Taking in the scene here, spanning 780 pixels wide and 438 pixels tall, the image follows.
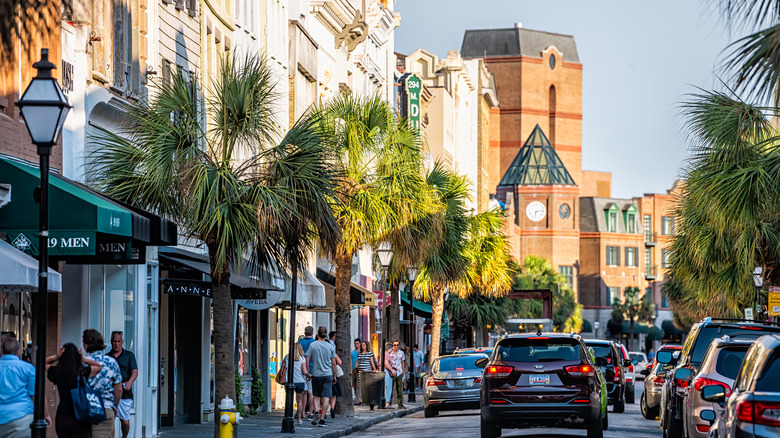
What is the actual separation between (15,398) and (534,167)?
123 meters

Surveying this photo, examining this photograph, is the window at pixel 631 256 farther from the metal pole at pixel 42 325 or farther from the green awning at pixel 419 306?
the metal pole at pixel 42 325

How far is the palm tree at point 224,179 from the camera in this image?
1831 centimetres

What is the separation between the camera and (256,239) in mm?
19094

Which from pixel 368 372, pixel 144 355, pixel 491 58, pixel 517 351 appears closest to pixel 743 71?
pixel 517 351

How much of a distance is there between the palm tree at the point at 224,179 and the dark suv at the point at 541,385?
317cm

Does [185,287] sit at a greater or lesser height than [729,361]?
greater

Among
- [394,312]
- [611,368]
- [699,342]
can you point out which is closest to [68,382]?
[699,342]

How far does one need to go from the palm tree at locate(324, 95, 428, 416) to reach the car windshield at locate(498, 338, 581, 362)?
964 cm

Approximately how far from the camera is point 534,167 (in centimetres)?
13300

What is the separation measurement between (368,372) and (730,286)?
1182 cm

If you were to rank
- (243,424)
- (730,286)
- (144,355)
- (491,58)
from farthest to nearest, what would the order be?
(491,58) → (730,286) → (243,424) → (144,355)

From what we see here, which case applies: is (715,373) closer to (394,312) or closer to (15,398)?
(15,398)

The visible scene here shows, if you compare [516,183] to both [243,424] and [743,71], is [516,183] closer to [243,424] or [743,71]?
[243,424]

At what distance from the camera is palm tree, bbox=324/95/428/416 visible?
29.0m
